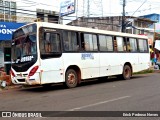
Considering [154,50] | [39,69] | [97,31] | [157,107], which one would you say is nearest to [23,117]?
[157,107]

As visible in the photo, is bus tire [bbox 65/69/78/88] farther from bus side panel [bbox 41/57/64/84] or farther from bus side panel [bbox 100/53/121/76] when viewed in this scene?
bus side panel [bbox 100/53/121/76]

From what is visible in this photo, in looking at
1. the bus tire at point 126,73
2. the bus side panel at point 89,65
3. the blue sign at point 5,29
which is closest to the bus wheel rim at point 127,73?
the bus tire at point 126,73

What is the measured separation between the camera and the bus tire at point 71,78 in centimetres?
1377

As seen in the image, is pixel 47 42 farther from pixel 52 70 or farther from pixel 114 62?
pixel 114 62

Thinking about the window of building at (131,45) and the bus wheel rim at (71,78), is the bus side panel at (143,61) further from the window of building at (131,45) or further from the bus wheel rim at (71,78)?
the bus wheel rim at (71,78)

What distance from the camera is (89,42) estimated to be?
49.5 feet

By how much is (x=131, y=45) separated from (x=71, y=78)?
5972 millimetres

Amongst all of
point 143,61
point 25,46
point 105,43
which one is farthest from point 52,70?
point 143,61

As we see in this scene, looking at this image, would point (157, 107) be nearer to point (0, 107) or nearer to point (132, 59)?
point (0, 107)

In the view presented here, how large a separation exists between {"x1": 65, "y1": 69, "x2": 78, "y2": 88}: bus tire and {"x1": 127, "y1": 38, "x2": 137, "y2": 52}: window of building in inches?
204

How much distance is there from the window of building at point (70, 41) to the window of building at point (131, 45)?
4.91 m

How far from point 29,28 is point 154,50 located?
21510 mm

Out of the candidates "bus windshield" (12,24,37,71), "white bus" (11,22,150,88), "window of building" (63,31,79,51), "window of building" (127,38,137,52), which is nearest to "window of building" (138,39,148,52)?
"window of building" (127,38,137,52)

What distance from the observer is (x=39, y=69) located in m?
12.4
